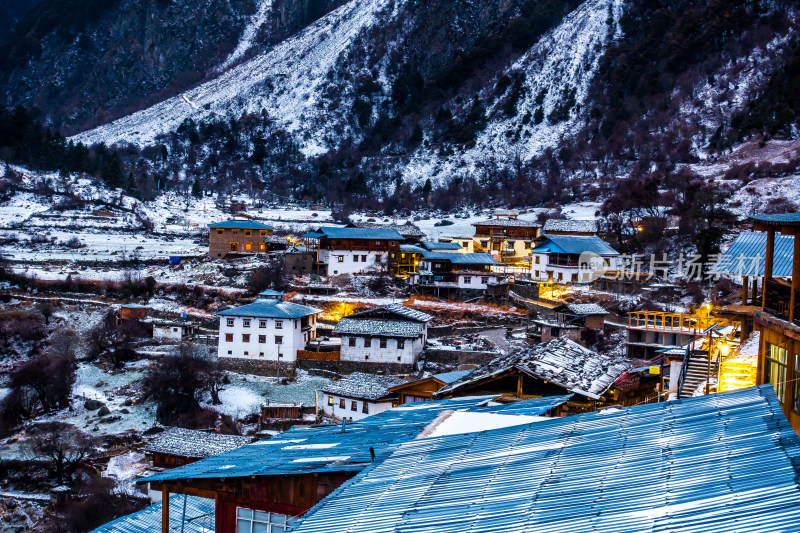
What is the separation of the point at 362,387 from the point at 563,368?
33.1 feet

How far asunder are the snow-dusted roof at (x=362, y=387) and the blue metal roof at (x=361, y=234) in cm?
1796

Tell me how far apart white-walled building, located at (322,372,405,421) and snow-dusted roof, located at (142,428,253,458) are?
4.33m

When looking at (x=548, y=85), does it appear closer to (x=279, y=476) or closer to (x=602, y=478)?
(x=279, y=476)

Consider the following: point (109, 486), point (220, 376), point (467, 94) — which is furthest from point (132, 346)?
point (467, 94)

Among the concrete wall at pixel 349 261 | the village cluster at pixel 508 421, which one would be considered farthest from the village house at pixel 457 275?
A: the village cluster at pixel 508 421

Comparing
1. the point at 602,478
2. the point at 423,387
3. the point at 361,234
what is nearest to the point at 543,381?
the point at 423,387

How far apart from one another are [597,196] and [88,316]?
41.9 m

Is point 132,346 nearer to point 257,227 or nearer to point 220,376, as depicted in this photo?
point 220,376

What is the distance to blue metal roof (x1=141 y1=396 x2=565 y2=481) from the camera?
719 cm

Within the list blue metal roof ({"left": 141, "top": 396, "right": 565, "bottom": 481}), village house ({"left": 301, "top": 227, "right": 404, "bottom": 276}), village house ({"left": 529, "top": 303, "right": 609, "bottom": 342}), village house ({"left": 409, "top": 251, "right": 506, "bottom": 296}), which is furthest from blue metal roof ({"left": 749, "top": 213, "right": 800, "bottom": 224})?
village house ({"left": 301, "top": 227, "right": 404, "bottom": 276})

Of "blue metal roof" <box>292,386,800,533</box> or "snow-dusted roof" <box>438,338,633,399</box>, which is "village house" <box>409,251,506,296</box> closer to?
"snow-dusted roof" <box>438,338,633,399</box>

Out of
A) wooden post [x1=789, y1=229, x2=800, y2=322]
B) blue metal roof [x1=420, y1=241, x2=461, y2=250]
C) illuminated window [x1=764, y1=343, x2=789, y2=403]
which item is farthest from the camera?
blue metal roof [x1=420, y1=241, x2=461, y2=250]

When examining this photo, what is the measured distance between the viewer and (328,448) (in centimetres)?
807

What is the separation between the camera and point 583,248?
40562 millimetres
